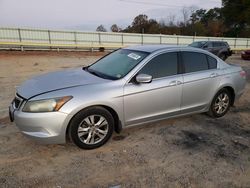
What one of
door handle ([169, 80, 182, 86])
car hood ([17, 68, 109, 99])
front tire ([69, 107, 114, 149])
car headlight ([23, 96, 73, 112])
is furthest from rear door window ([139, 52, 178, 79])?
car headlight ([23, 96, 73, 112])

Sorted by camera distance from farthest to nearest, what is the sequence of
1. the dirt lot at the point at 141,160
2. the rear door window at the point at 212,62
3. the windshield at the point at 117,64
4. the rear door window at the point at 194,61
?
the rear door window at the point at 212,62 → the rear door window at the point at 194,61 → the windshield at the point at 117,64 → the dirt lot at the point at 141,160

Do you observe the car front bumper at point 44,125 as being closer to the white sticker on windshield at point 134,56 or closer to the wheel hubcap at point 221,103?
the white sticker on windshield at point 134,56

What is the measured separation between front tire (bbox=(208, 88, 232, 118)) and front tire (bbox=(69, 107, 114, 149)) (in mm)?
2421

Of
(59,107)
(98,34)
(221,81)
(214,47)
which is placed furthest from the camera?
(98,34)

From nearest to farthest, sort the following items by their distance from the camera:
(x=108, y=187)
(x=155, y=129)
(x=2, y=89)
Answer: (x=108, y=187) → (x=155, y=129) → (x=2, y=89)

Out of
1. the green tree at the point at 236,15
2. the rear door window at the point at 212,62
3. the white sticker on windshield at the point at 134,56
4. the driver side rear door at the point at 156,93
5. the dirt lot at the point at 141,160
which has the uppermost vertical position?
the green tree at the point at 236,15

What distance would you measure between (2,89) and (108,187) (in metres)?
6.21

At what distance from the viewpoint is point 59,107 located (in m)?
3.17

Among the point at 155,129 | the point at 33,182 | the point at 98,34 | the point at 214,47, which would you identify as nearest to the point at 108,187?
the point at 33,182

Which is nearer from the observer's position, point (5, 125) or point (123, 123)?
point (123, 123)

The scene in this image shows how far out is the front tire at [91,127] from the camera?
332cm

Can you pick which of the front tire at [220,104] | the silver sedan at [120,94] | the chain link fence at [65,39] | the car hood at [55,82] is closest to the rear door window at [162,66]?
the silver sedan at [120,94]

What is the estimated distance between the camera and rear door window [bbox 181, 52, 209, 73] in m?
4.33

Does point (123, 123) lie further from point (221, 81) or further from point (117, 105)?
point (221, 81)
